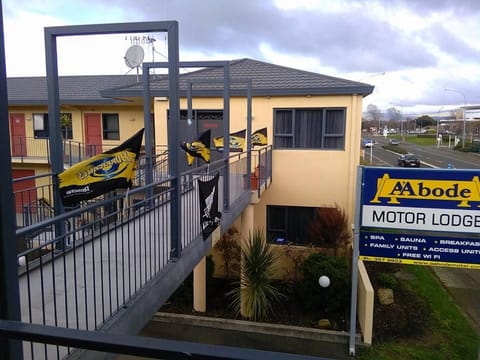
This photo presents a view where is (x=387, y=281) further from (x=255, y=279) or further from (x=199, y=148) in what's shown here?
(x=199, y=148)

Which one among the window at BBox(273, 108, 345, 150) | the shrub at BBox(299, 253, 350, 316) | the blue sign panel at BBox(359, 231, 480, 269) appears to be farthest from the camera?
the window at BBox(273, 108, 345, 150)

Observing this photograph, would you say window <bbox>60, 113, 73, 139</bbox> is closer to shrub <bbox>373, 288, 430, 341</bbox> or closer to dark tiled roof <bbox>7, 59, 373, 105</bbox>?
dark tiled roof <bbox>7, 59, 373, 105</bbox>

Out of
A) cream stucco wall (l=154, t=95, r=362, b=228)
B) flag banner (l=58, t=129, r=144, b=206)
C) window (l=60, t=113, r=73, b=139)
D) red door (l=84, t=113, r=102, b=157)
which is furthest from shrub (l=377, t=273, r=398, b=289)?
Answer: window (l=60, t=113, r=73, b=139)

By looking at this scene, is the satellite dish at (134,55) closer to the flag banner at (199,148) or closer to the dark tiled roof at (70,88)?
the dark tiled roof at (70,88)

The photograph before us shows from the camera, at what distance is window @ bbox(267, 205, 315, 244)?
13492 mm

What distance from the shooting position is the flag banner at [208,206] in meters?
5.58

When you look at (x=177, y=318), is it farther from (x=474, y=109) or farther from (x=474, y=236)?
(x=474, y=109)

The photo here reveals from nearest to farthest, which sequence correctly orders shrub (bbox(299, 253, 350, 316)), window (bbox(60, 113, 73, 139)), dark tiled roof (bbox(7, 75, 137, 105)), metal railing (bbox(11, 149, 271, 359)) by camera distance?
metal railing (bbox(11, 149, 271, 359)) < shrub (bbox(299, 253, 350, 316)) < dark tiled roof (bbox(7, 75, 137, 105)) < window (bbox(60, 113, 73, 139))

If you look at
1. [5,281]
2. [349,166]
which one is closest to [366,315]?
[349,166]

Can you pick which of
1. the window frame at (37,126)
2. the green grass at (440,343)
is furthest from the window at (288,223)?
the window frame at (37,126)

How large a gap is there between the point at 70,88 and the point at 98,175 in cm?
1768

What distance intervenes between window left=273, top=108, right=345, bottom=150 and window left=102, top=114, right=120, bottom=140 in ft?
26.9

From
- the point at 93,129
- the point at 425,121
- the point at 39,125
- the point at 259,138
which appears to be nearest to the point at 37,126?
the point at 39,125

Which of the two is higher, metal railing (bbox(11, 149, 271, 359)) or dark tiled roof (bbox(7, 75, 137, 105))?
dark tiled roof (bbox(7, 75, 137, 105))
